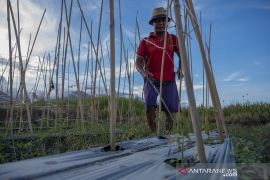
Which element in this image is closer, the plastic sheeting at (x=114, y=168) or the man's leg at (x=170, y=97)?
the plastic sheeting at (x=114, y=168)

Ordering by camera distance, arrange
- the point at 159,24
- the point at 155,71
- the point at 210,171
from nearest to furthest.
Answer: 1. the point at 210,171
2. the point at 159,24
3. the point at 155,71

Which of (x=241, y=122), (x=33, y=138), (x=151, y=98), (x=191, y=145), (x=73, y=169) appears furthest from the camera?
(x=241, y=122)

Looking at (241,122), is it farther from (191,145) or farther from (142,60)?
(191,145)

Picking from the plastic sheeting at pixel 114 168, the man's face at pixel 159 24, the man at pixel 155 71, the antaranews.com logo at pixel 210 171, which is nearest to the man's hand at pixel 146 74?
the man at pixel 155 71

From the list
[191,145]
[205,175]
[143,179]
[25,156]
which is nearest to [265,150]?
[191,145]

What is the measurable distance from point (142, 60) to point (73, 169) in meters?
1.89

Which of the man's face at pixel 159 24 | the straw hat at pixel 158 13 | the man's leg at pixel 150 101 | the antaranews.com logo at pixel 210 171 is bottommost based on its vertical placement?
the antaranews.com logo at pixel 210 171

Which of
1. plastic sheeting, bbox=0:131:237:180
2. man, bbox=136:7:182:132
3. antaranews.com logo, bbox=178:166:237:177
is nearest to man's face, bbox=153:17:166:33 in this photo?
man, bbox=136:7:182:132

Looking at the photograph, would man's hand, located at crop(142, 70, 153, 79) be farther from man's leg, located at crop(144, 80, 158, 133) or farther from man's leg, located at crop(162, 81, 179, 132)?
man's leg, located at crop(162, 81, 179, 132)

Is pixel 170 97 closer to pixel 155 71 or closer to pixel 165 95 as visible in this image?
pixel 165 95

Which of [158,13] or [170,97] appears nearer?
[158,13]

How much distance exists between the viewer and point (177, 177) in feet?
2.98

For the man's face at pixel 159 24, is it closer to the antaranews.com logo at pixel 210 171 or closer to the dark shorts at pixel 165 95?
the dark shorts at pixel 165 95

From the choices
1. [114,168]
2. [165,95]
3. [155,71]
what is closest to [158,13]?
[155,71]
